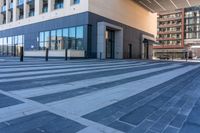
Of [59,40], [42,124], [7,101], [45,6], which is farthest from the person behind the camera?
[45,6]

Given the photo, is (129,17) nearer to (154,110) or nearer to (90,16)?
(90,16)

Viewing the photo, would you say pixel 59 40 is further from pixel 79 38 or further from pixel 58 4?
pixel 58 4

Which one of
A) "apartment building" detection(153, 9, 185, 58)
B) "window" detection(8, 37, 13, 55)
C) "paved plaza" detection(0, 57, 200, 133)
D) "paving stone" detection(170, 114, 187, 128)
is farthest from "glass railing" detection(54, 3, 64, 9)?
"apartment building" detection(153, 9, 185, 58)

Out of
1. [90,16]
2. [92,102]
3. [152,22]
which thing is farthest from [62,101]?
[152,22]

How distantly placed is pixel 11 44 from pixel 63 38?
1760 cm

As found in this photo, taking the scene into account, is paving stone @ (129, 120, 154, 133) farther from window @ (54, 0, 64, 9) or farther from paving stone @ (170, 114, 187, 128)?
window @ (54, 0, 64, 9)

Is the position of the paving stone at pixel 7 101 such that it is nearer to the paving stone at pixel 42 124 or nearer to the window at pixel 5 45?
the paving stone at pixel 42 124

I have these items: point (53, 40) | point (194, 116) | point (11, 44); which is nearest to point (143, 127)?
point (194, 116)

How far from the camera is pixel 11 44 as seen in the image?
4075cm

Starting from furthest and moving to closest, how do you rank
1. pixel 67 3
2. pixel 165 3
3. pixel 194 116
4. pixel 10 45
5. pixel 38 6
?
pixel 10 45, pixel 165 3, pixel 38 6, pixel 67 3, pixel 194 116

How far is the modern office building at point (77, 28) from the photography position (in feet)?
86.4

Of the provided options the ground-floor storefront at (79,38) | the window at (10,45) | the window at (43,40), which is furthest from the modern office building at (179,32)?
the window at (43,40)

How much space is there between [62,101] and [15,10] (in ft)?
130

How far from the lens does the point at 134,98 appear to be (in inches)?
189
